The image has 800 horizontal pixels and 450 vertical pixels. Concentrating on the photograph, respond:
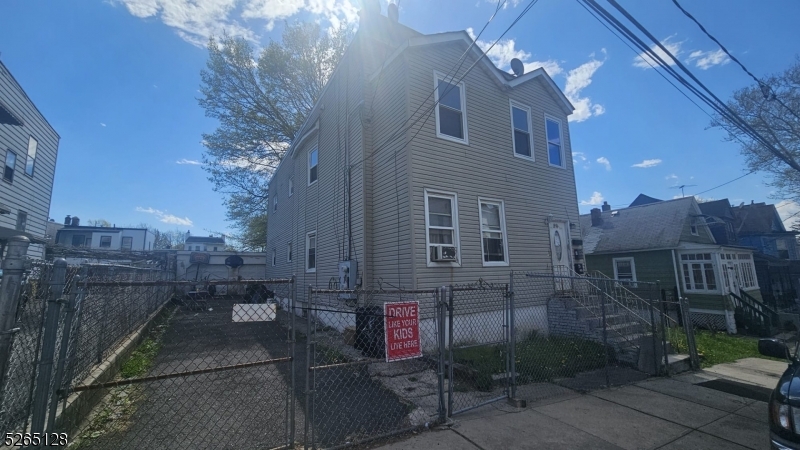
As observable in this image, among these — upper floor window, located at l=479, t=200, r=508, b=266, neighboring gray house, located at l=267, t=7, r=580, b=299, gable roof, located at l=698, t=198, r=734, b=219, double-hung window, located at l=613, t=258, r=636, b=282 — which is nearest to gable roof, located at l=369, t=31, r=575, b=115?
neighboring gray house, located at l=267, t=7, r=580, b=299

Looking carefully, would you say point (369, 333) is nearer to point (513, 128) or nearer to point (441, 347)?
point (441, 347)

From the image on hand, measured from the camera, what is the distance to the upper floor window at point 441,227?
7.99m

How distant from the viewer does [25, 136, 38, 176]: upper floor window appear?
1368 cm

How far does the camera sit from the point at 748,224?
2870 cm

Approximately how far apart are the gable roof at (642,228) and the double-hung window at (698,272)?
0.98 m

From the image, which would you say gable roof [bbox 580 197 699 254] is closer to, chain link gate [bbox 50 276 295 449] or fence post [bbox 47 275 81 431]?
chain link gate [bbox 50 276 295 449]

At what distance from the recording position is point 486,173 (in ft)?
31.0

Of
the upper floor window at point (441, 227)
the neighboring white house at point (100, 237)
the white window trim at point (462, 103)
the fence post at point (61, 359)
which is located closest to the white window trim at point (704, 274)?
the white window trim at point (462, 103)

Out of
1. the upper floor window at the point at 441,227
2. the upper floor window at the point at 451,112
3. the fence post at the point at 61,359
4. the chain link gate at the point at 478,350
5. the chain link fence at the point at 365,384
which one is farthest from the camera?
the upper floor window at the point at 451,112

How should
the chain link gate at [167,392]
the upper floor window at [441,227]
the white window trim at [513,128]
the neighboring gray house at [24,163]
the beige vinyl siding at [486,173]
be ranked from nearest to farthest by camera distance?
1. the chain link gate at [167,392]
2. the upper floor window at [441,227]
3. the beige vinyl siding at [486,173]
4. the white window trim at [513,128]
5. the neighboring gray house at [24,163]

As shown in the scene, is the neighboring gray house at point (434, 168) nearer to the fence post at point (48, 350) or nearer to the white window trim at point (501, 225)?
the white window trim at point (501, 225)

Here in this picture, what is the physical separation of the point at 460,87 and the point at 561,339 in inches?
288

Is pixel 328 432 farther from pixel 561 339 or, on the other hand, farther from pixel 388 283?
pixel 561 339

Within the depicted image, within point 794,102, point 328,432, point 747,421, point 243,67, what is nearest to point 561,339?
point 747,421
